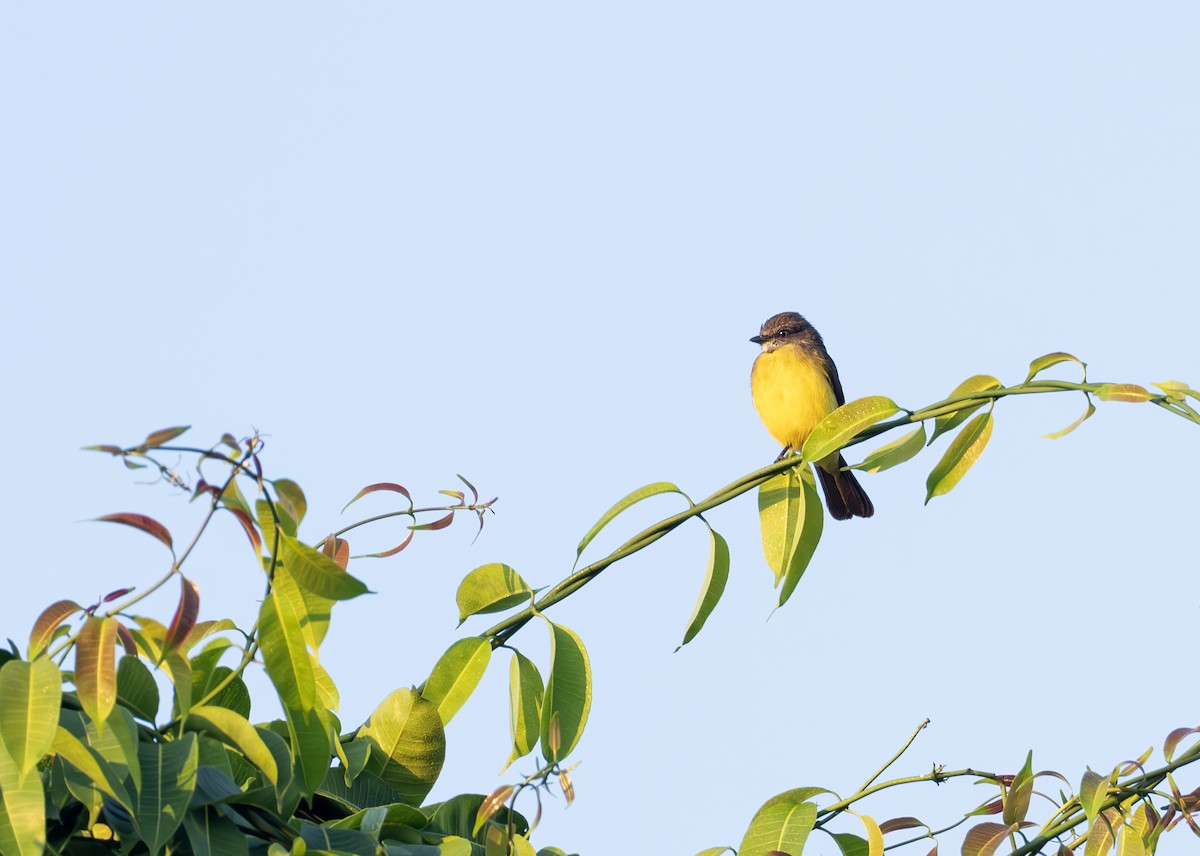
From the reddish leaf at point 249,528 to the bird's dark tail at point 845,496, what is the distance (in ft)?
18.0

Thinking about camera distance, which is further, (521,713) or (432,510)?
(432,510)

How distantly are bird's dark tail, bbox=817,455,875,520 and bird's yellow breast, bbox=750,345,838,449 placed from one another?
0.86 ft

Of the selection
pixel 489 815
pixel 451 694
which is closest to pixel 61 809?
pixel 489 815

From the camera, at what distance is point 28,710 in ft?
5.09

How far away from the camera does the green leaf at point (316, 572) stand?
1.62 metres

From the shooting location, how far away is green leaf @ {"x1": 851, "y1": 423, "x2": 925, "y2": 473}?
2545 millimetres

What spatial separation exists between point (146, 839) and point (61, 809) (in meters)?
0.21

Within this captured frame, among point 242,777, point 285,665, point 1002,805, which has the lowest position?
point 1002,805

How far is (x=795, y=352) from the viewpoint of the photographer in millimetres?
7363

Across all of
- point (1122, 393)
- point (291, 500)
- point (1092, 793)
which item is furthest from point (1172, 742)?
point (291, 500)

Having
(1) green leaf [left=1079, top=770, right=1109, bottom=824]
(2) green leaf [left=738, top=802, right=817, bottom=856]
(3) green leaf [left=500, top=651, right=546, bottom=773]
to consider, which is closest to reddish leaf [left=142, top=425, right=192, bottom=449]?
(3) green leaf [left=500, top=651, right=546, bottom=773]

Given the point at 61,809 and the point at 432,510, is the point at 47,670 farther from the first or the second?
the point at 432,510

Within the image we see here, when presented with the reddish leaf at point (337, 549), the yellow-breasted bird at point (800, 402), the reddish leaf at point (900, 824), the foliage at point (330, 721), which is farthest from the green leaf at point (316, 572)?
the yellow-breasted bird at point (800, 402)

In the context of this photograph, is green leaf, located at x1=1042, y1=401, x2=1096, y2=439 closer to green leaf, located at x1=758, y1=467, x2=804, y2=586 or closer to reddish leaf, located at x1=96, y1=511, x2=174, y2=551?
green leaf, located at x1=758, y1=467, x2=804, y2=586
